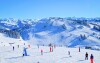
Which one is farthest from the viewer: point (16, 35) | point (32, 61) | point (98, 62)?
point (16, 35)

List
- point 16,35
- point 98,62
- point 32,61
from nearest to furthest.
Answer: point 98,62 → point 32,61 → point 16,35

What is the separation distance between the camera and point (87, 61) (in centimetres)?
3966

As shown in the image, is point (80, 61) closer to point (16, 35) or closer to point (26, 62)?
point (26, 62)

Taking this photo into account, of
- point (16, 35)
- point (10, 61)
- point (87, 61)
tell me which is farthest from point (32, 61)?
point (16, 35)

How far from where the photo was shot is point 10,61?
42719mm

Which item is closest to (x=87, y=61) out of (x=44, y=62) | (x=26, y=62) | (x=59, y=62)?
(x=59, y=62)

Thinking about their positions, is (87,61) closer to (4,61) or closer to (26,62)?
(26,62)

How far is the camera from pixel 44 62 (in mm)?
40250

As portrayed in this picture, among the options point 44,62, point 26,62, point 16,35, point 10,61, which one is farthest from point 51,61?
point 16,35

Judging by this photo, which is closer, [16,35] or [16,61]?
[16,61]

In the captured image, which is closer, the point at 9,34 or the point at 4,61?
the point at 4,61

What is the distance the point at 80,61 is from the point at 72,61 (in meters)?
1.35

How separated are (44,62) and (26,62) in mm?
3091

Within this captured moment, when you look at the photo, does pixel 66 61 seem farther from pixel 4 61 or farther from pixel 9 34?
pixel 9 34
